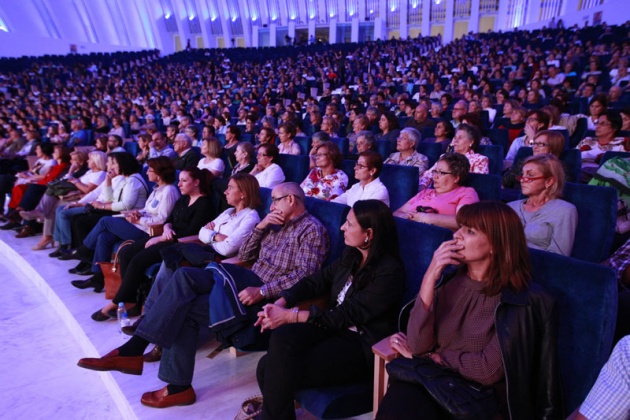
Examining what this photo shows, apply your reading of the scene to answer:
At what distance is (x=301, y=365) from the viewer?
5.10 feet

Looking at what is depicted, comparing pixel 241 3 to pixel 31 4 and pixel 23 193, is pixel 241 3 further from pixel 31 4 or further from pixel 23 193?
pixel 23 193

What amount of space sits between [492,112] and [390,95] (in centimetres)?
331

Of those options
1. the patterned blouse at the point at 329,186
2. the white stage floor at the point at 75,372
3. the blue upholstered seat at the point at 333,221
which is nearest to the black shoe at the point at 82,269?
the white stage floor at the point at 75,372

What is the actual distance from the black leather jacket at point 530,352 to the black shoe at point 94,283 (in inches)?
110

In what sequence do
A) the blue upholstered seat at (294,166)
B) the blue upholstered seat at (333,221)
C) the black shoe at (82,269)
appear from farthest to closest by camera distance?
the blue upholstered seat at (294,166), the black shoe at (82,269), the blue upholstered seat at (333,221)

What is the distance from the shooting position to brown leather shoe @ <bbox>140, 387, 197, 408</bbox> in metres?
1.94

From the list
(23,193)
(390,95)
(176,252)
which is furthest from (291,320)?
(390,95)

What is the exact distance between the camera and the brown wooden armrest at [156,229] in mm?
3084

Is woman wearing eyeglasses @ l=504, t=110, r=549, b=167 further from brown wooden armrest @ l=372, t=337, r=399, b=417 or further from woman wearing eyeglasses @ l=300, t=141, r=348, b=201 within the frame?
brown wooden armrest @ l=372, t=337, r=399, b=417

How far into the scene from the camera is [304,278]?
198cm

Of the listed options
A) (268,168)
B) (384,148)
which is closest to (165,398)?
(268,168)

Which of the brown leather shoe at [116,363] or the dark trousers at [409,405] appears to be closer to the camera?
the dark trousers at [409,405]

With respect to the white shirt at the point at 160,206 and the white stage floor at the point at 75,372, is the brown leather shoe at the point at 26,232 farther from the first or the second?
the white shirt at the point at 160,206

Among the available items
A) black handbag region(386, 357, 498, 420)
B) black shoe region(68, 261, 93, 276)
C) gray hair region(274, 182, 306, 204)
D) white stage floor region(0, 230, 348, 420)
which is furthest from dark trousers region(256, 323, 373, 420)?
black shoe region(68, 261, 93, 276)
